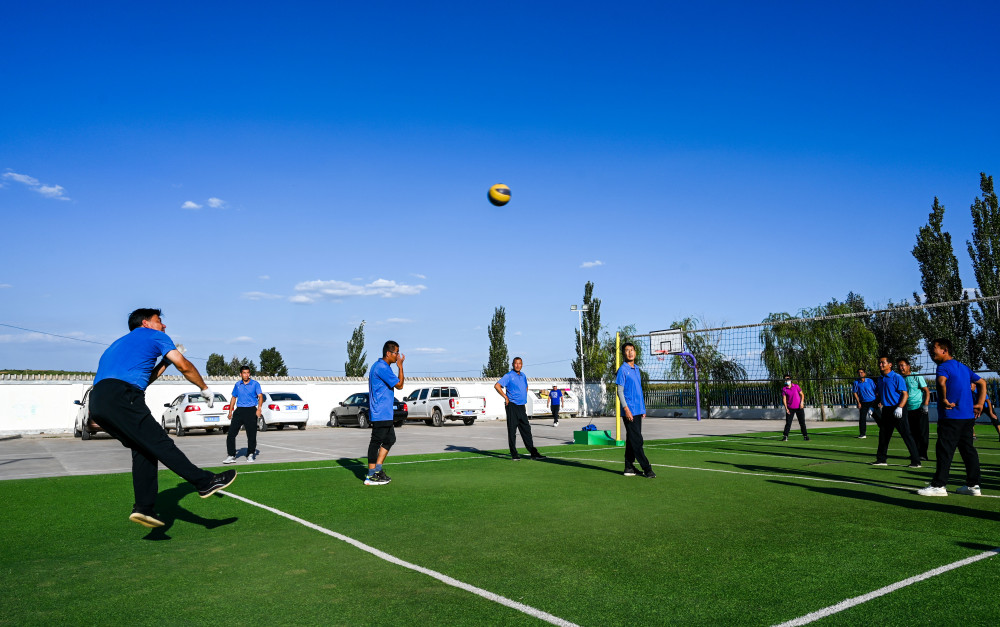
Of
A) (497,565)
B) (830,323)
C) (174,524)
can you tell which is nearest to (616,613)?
(497,565)

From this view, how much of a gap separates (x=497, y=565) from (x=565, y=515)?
2194mm

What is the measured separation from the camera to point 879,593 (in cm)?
419

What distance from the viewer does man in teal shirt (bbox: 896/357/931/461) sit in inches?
455

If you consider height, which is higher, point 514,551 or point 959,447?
point 959,447

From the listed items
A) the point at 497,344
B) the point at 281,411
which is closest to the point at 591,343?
the point at 497,344

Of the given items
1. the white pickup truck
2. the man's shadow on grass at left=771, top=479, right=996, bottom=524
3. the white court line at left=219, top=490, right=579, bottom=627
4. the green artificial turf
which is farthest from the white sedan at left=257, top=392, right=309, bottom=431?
the man's shadow on grass at left=771, top=479, right=996, bottom=524

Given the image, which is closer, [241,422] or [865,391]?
[241,422]

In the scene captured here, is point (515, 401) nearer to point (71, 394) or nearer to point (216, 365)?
point (71, 394)

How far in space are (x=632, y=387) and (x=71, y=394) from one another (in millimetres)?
28723

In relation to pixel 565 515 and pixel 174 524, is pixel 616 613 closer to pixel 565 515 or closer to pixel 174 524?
pixel 565 515

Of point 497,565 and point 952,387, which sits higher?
point 952,387

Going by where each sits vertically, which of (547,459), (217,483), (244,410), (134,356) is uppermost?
(134,356)

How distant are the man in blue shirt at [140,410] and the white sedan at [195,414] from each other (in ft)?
65.2

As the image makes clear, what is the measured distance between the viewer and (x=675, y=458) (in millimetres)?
13312
